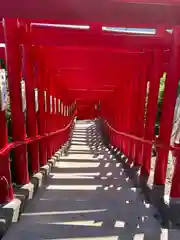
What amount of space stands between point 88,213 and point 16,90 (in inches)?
71.5

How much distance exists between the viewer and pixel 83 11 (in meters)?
2.56

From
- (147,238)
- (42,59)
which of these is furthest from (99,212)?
(42,59)

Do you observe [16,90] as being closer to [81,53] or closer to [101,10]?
[101,10]

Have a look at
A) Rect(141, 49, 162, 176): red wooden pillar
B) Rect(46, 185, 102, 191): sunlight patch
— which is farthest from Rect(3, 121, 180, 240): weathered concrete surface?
Rect(141, 49, 162, 176): red wooden pillar

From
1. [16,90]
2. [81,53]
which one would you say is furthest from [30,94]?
[81,53]

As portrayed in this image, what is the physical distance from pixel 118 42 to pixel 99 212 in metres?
2.44

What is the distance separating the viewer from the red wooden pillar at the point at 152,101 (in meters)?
4.33

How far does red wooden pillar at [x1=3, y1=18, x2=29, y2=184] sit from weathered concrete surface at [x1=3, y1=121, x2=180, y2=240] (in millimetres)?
540

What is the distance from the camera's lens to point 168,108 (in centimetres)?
351

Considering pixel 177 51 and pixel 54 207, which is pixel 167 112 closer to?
pixel 177 51

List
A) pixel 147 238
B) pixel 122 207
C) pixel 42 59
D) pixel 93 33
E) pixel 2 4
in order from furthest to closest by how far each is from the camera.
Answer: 1. pixel 42 59
2. pixel 93 33
3. pixel 122 207
4. pixel 147 238
5. pixel 2 4

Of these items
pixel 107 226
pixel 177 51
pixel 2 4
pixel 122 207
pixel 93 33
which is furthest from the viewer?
pixel 93 33

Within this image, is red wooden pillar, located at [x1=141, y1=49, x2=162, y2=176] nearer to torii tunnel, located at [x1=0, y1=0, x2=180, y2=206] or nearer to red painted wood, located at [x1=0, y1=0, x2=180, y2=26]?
torii tunnel, located at [x1=0, y1=0, x2=180, y2=206]

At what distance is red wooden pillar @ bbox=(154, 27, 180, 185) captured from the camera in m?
3.40
